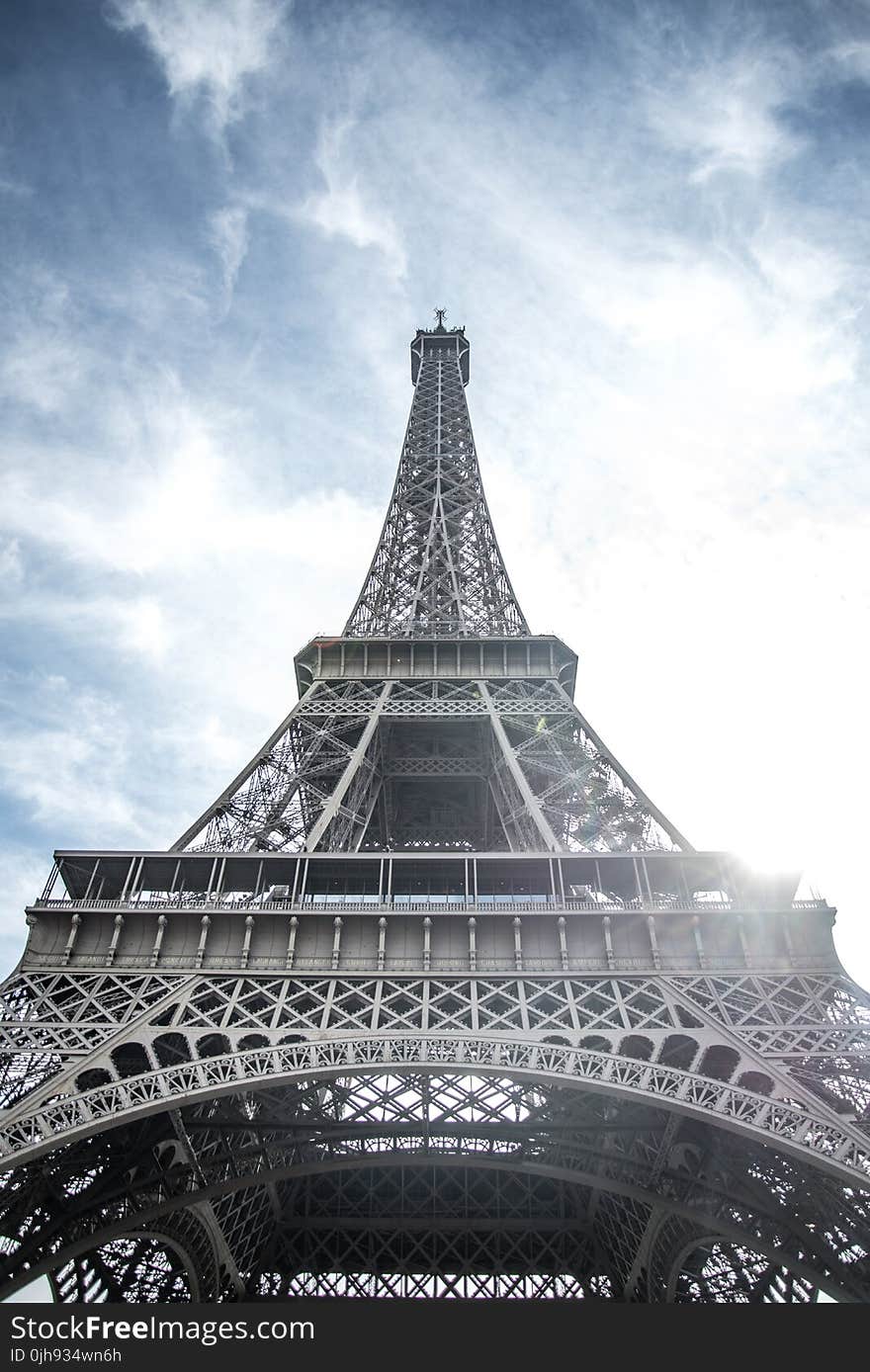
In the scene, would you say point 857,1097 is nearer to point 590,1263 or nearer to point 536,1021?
point 536,1021

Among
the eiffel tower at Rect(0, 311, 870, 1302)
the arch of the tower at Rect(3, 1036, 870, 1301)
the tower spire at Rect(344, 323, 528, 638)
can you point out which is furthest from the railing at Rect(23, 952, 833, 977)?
the tower spire at Rect(344, 323, 528, 638)

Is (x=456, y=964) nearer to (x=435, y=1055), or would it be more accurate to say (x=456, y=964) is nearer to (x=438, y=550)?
(x=435, y=1055)

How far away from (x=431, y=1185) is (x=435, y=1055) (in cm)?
1583

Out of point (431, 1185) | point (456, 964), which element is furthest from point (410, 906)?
point (431, 1185)

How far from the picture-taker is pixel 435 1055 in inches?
712

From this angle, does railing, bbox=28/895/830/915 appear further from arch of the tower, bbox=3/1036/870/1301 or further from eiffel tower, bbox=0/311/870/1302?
arch of the tower, bbox=3/1036/870/1301

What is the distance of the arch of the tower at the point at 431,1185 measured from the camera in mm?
17438

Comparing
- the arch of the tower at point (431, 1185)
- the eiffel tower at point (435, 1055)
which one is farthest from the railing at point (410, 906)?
the arch of the tower at point (431, 1185)

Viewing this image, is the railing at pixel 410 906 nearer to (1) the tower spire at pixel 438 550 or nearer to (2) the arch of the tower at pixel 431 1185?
(2) the arch of the tower at pixel 431 1185

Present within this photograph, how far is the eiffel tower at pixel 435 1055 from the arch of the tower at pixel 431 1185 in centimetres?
9

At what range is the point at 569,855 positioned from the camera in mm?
22266

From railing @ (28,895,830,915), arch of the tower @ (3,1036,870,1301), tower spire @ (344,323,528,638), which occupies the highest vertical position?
tower spire @ (344,323,528,638)

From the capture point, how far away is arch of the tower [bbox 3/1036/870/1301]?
17438mm

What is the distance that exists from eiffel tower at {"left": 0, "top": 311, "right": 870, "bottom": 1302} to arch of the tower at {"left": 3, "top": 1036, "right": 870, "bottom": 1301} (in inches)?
3.4
